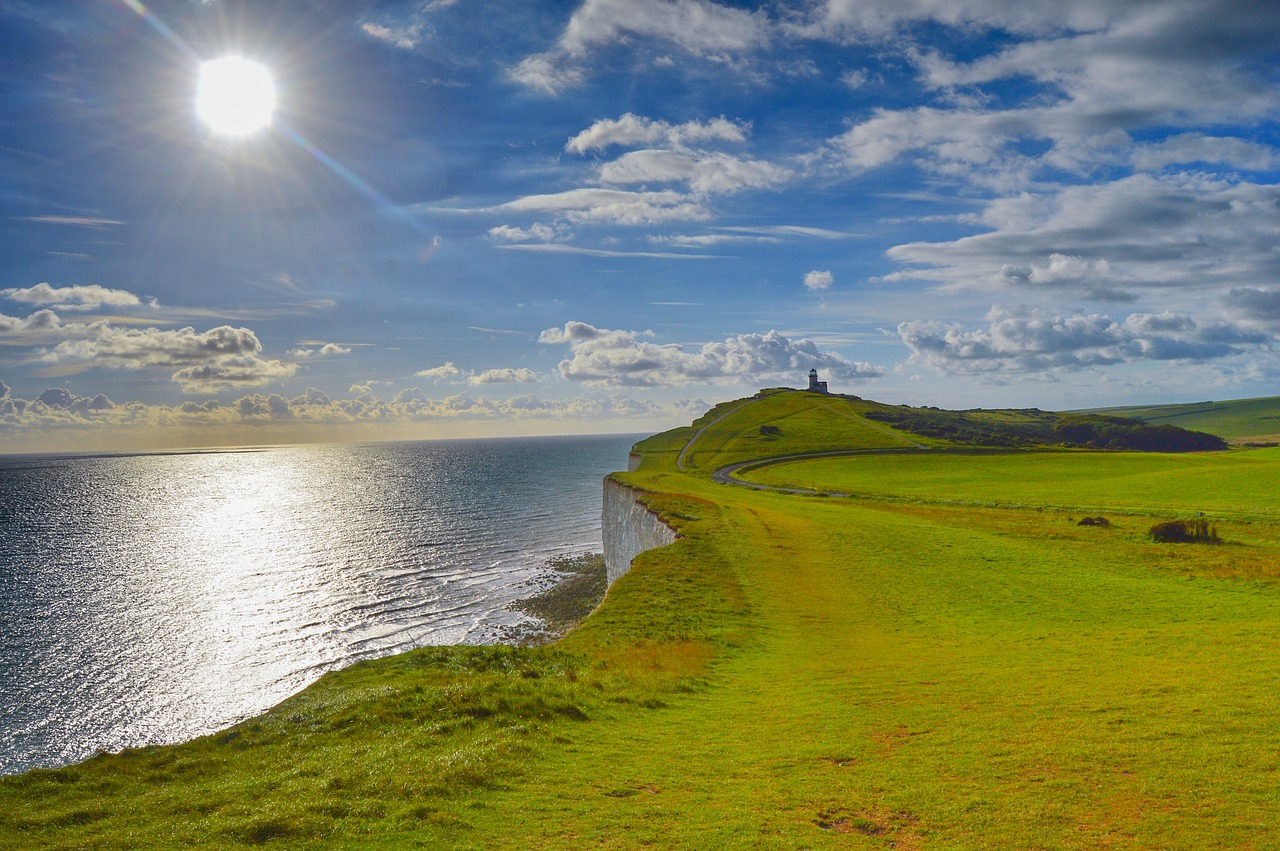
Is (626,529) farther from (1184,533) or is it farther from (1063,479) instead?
(1063,479)

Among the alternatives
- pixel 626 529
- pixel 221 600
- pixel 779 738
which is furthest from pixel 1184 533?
pixel 221 600

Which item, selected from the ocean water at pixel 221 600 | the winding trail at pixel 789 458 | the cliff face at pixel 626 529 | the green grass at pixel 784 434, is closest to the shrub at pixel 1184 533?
the cliff face at pixel 626 529

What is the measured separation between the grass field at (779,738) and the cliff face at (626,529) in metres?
19.2

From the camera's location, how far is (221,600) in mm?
66062

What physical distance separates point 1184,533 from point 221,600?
3232 inches

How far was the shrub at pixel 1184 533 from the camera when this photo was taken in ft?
129

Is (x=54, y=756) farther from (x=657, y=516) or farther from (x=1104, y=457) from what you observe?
(x=1104, y=457)

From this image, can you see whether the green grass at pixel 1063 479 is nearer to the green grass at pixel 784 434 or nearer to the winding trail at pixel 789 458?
the winding trail at pixel 789 458

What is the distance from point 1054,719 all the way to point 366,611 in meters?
58.5

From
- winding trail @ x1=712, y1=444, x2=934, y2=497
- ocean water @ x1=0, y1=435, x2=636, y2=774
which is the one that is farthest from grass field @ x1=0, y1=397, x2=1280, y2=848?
winding trail @ x1=712, y1=444, x2=934, y2=497

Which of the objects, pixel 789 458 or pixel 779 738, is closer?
pixel 779 738

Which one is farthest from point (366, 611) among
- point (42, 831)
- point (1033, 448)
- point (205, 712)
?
point (1033, 448)

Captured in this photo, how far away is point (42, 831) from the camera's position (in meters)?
10.4

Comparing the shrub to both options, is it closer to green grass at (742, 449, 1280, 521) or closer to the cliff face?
green grass at (742, 449, 1280, 521)
